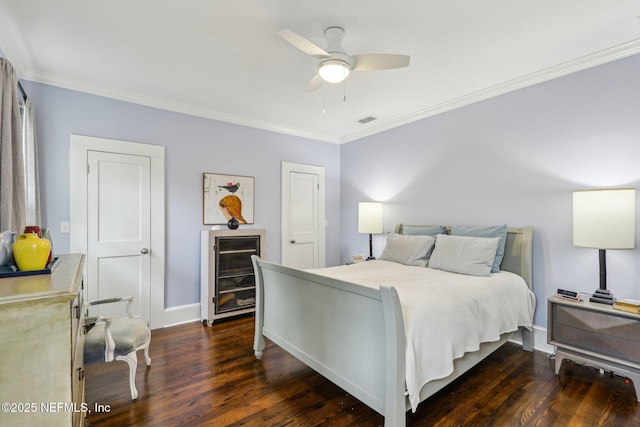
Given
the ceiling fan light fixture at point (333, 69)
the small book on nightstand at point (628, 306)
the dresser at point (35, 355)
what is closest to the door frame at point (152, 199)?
the ceiling fan light fixture at point (333, 69)

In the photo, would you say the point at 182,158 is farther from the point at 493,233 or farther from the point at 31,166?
the point at 493,233

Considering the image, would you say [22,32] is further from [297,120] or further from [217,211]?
[297,120]

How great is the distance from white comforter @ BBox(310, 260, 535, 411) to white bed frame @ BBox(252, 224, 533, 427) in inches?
4.6

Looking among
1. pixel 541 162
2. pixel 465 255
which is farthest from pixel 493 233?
pixel 541 162

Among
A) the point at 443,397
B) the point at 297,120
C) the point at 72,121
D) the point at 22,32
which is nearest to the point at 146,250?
the point at 72,121

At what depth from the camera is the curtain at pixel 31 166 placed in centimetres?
263

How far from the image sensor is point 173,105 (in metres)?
3.59

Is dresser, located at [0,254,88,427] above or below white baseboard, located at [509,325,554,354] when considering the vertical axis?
above

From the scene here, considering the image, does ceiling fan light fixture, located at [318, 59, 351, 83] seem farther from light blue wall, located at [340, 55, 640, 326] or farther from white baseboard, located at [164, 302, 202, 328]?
white baseboard, located at [164, 302, 202, 328]

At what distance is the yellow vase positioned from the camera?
1.20 metres

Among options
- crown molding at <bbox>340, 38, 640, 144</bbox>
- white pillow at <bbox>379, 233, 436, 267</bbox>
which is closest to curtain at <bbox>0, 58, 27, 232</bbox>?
white pillow at <bbox>379, 233, 436, 267</bbox>

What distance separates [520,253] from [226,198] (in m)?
3.40

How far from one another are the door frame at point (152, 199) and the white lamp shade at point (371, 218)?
A: 256cm

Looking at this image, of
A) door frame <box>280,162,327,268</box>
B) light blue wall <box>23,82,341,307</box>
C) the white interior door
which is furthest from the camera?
door frame <box>280,162,327,268</box>
